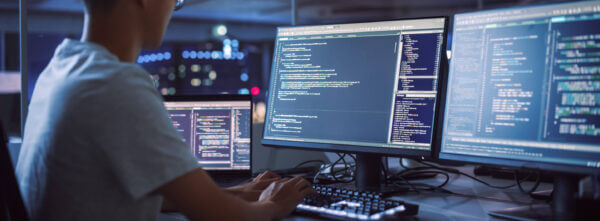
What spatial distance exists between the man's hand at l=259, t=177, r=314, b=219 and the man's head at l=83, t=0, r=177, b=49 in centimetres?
40

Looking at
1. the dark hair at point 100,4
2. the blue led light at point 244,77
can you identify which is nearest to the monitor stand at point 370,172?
the dark hair at point 100,4

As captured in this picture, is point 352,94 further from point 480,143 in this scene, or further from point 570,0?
point 570,0

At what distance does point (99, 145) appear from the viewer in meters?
0.74

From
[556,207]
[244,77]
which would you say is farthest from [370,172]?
[244,77]

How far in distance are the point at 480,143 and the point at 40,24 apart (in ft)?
34.2

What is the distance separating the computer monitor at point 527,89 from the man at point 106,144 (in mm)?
575

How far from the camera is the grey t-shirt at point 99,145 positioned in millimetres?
733

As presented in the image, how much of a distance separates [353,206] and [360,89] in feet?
1.28

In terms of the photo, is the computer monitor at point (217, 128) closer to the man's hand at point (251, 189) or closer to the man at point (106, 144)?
the man's hand at point (251, 189)

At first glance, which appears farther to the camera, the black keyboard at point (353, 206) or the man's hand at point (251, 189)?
the man's hand at point (251, 189)

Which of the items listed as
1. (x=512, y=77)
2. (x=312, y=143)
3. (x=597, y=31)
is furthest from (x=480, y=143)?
(x=312, y=143)

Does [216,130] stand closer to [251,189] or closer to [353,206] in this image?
[251,189]

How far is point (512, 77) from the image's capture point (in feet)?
3.46

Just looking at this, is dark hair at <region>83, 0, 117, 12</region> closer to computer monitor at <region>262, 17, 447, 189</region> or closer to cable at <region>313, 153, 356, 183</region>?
computer monitor at <region>262, 17, 447, 189</region>
